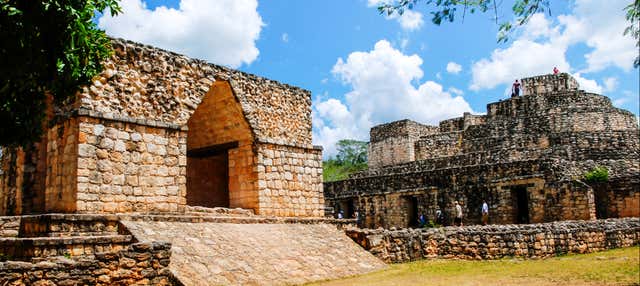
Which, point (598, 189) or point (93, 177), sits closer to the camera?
point (93, 177)

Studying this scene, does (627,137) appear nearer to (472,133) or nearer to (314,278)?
(472,133)

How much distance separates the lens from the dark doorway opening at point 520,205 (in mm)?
20531

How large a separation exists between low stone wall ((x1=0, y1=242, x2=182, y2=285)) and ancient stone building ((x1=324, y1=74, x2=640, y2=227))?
1499 centimetres

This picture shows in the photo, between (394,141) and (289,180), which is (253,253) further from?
(394,141)

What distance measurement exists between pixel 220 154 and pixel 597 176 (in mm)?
12813

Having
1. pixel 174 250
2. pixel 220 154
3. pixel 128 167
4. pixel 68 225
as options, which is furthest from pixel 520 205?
pixel 68 225

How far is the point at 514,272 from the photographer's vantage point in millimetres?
9906

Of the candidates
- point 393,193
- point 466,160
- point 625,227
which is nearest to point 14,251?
Result: point 625,227

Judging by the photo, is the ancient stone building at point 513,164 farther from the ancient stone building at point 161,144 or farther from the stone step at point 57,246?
the stone step at point 57,246

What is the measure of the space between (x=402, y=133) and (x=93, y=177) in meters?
25.0

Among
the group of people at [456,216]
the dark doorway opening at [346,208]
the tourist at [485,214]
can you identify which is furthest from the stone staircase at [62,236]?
the dark doorway opening at [346,208]

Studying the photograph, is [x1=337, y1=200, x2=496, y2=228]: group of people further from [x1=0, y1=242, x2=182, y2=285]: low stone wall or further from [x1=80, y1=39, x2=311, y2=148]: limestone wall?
[x1=0, y1=242, x2=182, y2=285]: low stone wall

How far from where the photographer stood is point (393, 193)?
23562 mm

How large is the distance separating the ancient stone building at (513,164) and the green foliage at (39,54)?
609 inches
